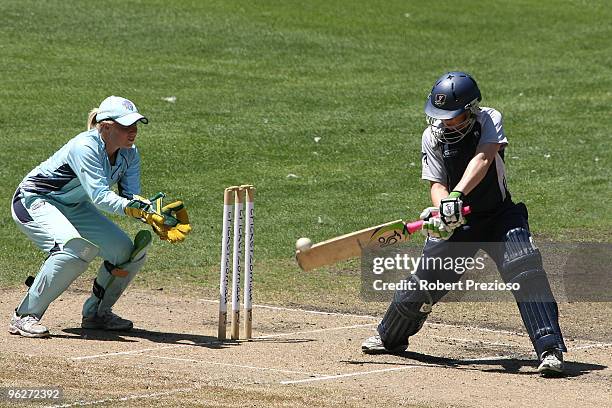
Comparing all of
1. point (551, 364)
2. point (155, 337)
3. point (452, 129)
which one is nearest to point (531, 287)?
point (551, 364)

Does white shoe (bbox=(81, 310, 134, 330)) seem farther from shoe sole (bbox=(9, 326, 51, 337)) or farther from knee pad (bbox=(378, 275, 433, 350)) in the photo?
knee pad (bbox=(378, 275, 433, 350))

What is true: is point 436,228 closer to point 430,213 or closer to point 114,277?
point 430,213

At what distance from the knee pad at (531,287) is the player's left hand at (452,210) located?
1.75 ft

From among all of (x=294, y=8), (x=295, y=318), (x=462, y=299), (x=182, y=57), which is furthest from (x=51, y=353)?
(x=294, y=8)

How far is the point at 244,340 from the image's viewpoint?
9422 millimetres

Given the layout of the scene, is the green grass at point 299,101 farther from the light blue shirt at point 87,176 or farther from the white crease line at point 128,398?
the white crease line at point 128,398

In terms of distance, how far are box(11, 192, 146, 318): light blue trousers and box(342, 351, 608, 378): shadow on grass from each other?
205cm

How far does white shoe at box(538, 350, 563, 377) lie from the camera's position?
8.31 meters

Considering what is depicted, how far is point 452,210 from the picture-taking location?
27.0 ft

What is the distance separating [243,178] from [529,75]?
7.72 metres

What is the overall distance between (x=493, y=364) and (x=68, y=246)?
321 cm

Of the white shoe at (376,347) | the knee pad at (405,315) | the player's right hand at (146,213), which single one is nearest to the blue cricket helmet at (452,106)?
the knee pad at (405,315)

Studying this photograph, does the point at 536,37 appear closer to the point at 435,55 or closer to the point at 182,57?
the point at 435,55

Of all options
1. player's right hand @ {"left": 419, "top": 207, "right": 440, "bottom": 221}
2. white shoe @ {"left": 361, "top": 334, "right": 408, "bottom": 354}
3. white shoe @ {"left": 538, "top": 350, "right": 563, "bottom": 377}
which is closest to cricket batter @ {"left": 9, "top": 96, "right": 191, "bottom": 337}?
white shoe @ {"left": 361, "top": 334, "right": 408, "bottom": 354}
